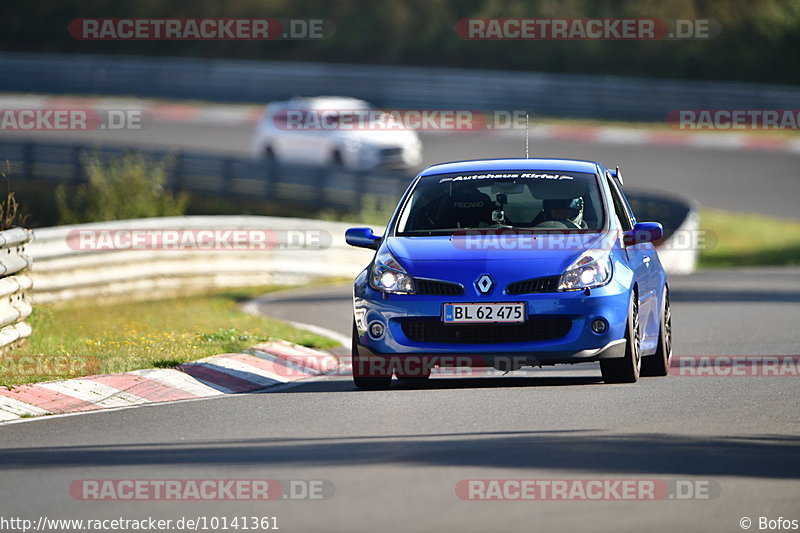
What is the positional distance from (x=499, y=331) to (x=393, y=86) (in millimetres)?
36383

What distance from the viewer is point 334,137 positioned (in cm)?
3719

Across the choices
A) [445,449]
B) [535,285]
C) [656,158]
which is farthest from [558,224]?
[656,158]

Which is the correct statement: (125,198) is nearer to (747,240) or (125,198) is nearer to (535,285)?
(747,240)

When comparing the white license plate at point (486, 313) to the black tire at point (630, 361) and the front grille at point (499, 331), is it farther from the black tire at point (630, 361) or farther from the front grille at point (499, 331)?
the black tire at point (630, 361)

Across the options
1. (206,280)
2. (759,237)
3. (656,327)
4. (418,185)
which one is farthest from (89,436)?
(759,237)

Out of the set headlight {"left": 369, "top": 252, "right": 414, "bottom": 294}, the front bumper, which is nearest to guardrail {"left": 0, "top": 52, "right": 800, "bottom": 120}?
the front bumper

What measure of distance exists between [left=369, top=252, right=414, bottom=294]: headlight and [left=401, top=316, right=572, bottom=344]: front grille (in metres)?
0.26

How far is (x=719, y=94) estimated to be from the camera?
136ft

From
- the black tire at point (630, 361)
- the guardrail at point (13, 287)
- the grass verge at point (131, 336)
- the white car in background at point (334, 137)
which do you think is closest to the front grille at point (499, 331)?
the black tire at point (630, 361)

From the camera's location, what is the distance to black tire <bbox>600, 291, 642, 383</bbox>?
36.0 ft

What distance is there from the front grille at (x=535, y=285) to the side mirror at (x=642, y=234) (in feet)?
3.82

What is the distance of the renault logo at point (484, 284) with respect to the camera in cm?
1058

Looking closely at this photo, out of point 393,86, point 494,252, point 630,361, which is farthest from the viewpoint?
point 393,86

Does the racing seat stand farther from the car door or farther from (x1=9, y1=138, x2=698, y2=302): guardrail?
(x1=9, y1=138, x2=698, y2=302): guardrail
